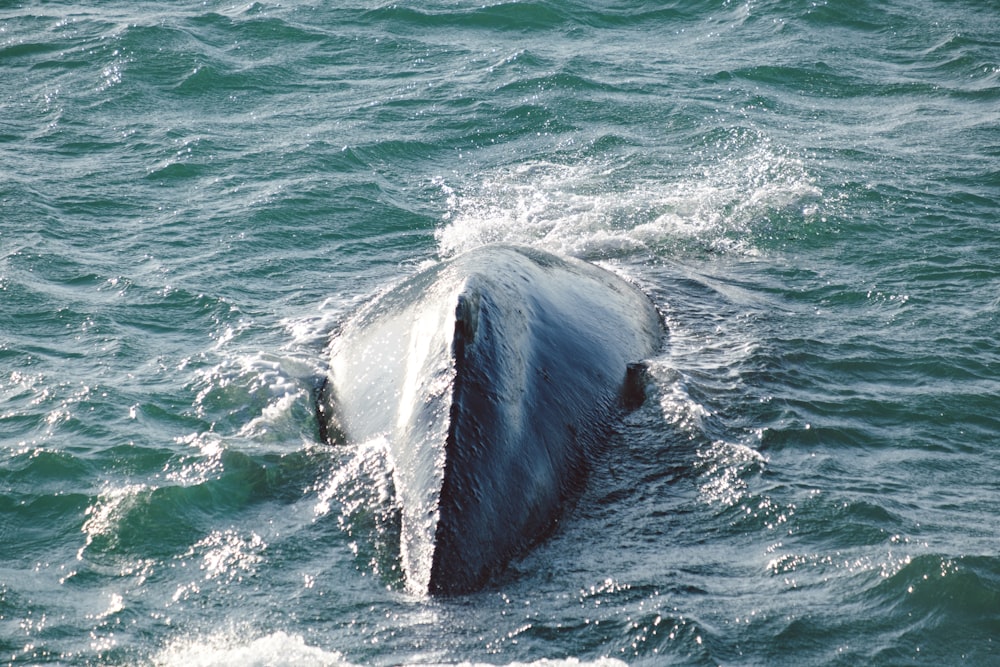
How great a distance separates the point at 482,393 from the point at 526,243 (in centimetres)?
608

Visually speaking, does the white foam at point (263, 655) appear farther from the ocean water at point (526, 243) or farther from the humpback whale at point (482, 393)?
the humpback whale at point (482, 393)

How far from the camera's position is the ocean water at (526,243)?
272 inches

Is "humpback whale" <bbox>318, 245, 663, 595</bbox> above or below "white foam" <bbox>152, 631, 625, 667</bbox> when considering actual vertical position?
above

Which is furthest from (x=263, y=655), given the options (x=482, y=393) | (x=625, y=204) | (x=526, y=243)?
(x=625, y=204)

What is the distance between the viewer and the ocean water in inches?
272

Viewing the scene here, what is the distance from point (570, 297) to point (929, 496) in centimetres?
351

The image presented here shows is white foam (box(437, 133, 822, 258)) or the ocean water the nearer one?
the ocean water

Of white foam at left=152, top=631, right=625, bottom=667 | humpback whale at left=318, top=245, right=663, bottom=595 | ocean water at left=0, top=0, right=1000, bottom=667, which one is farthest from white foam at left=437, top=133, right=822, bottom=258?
white foam at left=152, top=631, right=625, bottom=667

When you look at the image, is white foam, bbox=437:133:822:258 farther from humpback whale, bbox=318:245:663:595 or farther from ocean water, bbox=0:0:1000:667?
humpback whale, bbox=318:245:663:595

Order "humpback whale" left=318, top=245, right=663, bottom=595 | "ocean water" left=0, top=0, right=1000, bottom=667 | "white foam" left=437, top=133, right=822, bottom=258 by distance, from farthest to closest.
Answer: "white foam" left=437, top=133, right=822, bottom=258 < "humpback whale" left=318, top=245, right=663, bottom=595 < "ocean water" left=0, top=0, right=1000, bottom=667

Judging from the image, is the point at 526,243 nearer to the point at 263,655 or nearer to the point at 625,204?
the point at 625,204

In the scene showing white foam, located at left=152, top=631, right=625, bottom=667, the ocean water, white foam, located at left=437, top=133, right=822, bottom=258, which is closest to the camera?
white foam, located at left=152, top=631, right=625, bottom=667

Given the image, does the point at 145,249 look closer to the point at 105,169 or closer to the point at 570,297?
the point at 105,169

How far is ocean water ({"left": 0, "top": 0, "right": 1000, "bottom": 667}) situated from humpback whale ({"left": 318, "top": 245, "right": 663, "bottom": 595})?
228mm
